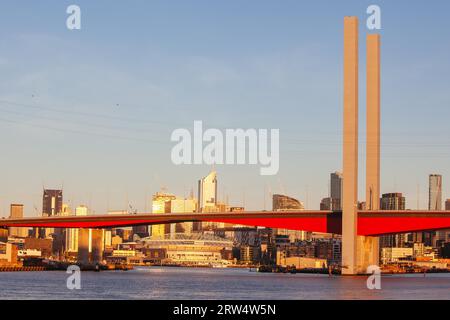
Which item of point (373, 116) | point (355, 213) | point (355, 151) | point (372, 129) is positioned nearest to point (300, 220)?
point (355, 213)

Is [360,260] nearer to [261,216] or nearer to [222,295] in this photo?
[261,216]

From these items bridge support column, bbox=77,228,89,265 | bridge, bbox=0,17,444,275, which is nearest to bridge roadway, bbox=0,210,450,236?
bridge, bbox=0,17,444,275

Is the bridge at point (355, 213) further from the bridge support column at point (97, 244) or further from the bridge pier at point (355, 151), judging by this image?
the bridge support column at point (97, 244)

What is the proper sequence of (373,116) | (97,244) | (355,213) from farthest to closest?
(97,244) < (373,116) < (355,213)

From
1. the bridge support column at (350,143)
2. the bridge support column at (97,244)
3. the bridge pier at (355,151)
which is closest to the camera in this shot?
the bridge support column at (350,143)

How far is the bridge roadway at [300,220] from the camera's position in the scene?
115 meters

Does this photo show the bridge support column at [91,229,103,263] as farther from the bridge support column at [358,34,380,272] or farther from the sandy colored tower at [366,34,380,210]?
the sandy colored tower at [366,34,380,210]

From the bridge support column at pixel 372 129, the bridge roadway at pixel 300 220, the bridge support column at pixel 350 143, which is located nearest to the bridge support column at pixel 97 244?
the bridge roadway at pixel 300 220

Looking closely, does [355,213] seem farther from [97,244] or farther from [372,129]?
[97,244]

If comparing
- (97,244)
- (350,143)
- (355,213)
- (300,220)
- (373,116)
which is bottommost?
(97,244)

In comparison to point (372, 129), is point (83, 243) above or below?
below

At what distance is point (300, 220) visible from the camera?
12212 cm
